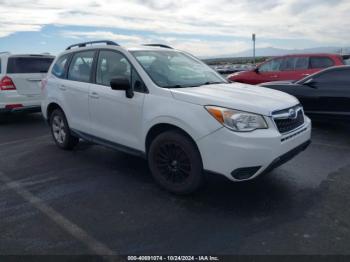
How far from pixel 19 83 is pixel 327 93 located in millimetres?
6793

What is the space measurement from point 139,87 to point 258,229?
2.16m

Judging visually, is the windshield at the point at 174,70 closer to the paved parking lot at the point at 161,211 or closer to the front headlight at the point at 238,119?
the front headlight at the point at 238,119

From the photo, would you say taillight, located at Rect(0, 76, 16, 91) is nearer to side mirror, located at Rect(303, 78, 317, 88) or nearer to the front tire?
the front tire

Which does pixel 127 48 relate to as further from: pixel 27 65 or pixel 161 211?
pixel 27 65

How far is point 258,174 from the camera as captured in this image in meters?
3.60

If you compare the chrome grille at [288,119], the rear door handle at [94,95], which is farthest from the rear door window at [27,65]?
the chrome grille at [288,119]

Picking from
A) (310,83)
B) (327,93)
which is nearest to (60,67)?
(310,83)

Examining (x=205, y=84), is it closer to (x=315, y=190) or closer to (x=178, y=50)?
(x=178, y=50)

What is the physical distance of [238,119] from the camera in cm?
355

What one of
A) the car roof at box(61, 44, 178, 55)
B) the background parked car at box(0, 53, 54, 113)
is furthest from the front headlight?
the background parked car at box(0, 53, 54, 113)

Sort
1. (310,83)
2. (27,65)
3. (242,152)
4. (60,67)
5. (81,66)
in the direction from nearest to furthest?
(242,152) < (81,66) < (60,67) < (310,83) < (27,65)

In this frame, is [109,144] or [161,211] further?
[109,144]

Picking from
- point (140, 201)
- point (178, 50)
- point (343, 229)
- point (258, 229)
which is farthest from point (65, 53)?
point (343, 229)

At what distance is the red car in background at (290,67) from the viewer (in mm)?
10819
